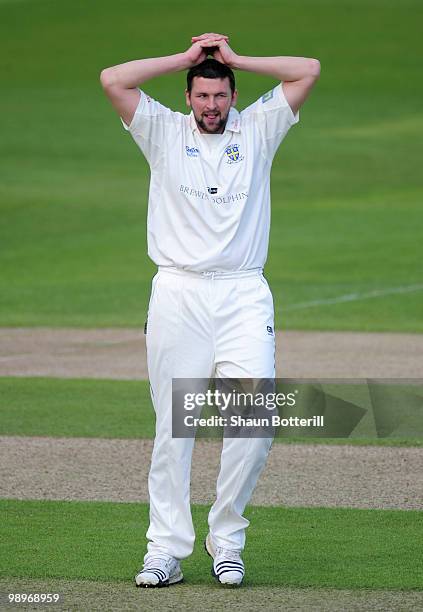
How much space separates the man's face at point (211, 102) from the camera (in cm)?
709

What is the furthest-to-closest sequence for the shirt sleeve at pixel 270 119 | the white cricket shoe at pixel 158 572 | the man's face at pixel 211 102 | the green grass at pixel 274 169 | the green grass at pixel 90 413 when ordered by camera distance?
the green grass at pixel 274 169 < the green grass at pixel 90 413 < the shirt sleeve at pixel 270 119 < the man's face at pixel 211 102 < the white cricket shoe at pixel 158 572

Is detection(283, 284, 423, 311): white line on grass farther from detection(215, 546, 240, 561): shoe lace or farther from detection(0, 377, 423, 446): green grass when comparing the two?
detection(215, 546, 240, 561): shoe lace

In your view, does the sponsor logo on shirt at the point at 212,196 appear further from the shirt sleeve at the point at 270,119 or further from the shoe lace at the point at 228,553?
the shoe lace at the point at 228,553

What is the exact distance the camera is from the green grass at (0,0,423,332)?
21328mm

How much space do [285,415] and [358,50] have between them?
1909 inches

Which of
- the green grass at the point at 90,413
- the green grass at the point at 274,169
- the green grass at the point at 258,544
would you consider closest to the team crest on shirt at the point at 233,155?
the green grass at the point at 258,544

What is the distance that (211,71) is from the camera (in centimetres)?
711

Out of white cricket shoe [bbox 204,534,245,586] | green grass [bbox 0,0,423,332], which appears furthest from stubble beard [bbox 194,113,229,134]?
green grass [bbox 0,0,423,332]

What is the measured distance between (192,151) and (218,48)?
0.54 m

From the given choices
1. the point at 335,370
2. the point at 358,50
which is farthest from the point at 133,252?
the point at 358,50

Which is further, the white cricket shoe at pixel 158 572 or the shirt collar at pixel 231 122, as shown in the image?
the shirt collar at pixel 231 122

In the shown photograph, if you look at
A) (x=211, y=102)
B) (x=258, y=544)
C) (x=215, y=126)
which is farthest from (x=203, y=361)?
(x=258, y=544)

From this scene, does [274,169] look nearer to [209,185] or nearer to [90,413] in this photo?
[90,413]

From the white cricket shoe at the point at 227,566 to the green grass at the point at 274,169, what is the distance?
1099 centimetres
